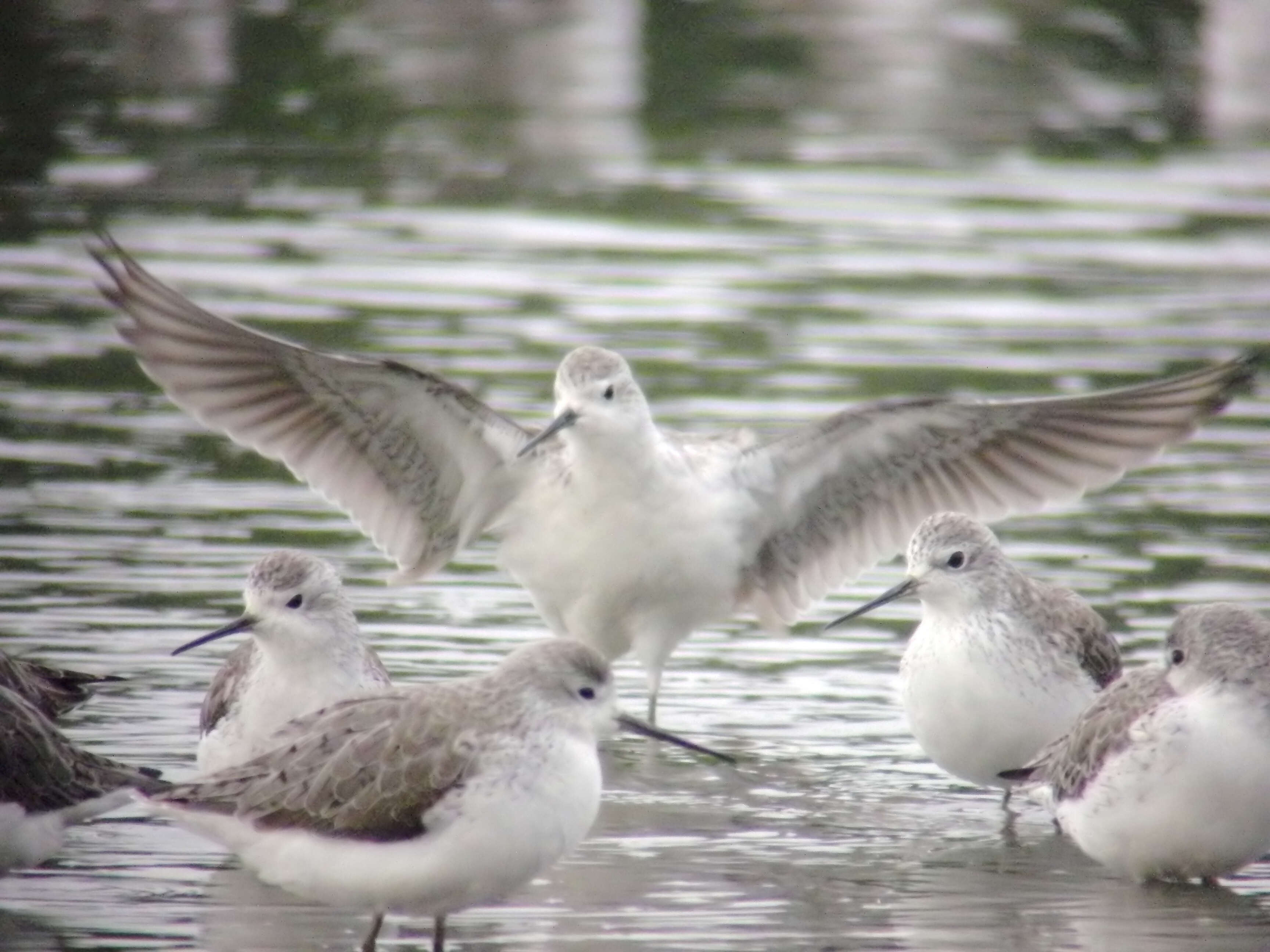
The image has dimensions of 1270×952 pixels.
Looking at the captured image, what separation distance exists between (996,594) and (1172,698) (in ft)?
4.92

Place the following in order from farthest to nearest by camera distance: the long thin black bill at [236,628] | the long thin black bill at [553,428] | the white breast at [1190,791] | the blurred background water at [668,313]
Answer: the long thin black bill at [553,428] → the long thin black bill at [236,628] → the blurred background water at [668,313] → the white breast at [1190,791]

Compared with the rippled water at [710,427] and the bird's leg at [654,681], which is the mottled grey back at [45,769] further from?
the bird's leg at [654,681]

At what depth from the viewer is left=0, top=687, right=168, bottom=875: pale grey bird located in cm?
743

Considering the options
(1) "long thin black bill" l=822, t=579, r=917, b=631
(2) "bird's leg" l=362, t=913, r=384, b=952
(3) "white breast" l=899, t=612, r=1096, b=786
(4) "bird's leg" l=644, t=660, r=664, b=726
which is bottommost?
(2) "bird's leg" l=362, t=913, r=384, b=952

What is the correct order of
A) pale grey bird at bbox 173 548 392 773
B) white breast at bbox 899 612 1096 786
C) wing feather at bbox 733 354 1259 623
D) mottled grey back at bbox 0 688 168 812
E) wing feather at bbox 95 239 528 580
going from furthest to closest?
wing feather at bbox 733 354 1259 623 < wing feather at bbox 95 239 528 580 < white breast at bbox 899 612 1096 786 < pale grey bird at bbox 173 548 392 773 < mottled grey back at bbox 0 688 168 812

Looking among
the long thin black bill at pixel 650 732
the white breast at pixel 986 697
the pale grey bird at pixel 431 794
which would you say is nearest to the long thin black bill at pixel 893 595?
the white breast at pixel 986 697

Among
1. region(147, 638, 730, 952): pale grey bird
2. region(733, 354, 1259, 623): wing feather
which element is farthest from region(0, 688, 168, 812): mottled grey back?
region(733, 354, 1259, 623): wing feather

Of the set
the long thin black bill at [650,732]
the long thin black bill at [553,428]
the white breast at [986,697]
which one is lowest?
the white breast at [986,697]

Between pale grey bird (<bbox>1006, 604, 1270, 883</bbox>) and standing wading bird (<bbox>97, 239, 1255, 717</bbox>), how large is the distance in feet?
7.91

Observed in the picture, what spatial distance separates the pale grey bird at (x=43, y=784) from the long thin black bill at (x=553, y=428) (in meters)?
2.55

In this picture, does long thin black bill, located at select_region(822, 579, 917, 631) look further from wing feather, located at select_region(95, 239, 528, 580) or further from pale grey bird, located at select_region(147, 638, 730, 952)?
pale grey bird, located at select_region(147, 638, 730, 952)

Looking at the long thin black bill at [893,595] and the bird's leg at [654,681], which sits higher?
the long thin black bill at [893,595]

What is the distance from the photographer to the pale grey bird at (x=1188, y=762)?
7.60 m

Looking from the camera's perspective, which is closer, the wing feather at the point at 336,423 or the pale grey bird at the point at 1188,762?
the pale grey bird at the point at 1188,762
